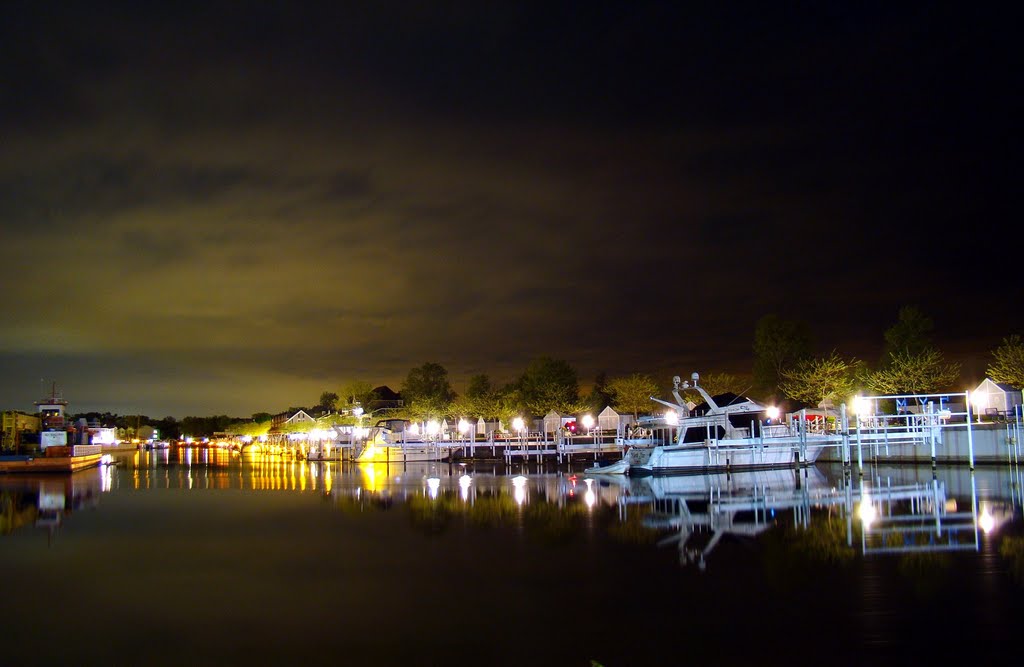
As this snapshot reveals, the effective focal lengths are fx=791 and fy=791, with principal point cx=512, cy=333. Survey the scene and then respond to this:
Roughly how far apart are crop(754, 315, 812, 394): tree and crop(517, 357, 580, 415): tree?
2220 cm

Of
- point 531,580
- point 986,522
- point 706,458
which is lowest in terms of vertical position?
point 986,522

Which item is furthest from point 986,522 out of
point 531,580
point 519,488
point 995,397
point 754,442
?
point 995,397

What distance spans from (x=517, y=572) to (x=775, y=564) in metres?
6.35

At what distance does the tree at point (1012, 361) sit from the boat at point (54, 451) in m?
73.5

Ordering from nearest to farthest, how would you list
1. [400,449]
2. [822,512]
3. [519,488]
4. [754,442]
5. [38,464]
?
[822,512] < [519,488] < [754,442] < [38,464] < [400,449]

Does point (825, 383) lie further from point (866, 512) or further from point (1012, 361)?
point (866, 512)

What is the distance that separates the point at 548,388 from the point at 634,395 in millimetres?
9773

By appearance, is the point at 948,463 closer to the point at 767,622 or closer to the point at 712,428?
the point at 712,428

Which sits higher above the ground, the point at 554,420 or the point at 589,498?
the point at 554,420

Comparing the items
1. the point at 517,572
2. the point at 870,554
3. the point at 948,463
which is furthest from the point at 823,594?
the point at 948,463

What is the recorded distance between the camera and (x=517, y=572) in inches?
767

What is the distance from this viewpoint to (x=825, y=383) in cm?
6938

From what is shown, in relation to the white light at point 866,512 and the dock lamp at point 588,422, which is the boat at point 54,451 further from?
the white light at point 866,512

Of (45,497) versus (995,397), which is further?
(995,397)
